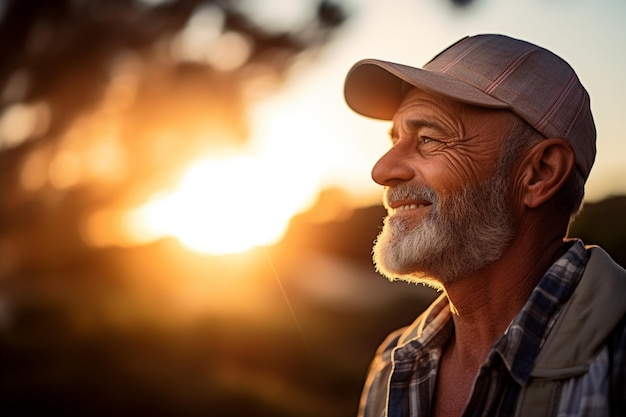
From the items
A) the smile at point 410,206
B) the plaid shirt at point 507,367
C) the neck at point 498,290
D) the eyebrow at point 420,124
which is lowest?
the plaid shirt at point 507,367

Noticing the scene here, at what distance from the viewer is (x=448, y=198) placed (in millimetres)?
2291

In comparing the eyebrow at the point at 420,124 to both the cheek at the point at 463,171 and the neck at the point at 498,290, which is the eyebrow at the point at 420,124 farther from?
the neck at the point at 498,290

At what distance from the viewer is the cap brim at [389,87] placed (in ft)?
7.28

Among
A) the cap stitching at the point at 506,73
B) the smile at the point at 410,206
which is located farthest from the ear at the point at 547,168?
the smile at the point at 410,206

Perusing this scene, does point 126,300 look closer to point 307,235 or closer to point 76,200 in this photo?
point 76,200

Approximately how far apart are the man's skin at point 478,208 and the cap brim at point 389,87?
0.09 meters

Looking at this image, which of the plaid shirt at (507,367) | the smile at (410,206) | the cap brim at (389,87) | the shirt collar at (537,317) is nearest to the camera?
the plaid shirt at (507,367)

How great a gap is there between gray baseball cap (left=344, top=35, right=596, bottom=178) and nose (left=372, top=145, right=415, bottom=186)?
263 millimetres

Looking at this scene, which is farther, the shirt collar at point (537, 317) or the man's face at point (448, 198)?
the man's face at point (448, 198)

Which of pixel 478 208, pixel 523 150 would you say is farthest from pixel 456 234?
pixel 523 150

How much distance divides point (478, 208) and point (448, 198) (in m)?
0.11

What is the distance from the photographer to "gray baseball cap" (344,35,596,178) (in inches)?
87.9

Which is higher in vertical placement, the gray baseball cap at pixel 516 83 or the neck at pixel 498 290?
the gray baseball cap at pixel 516 83

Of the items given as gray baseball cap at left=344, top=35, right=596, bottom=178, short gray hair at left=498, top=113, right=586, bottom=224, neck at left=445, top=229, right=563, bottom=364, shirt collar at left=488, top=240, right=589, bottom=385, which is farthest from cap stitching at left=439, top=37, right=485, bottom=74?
shirt collar at left=488, top=240, right=589, bottom=385
